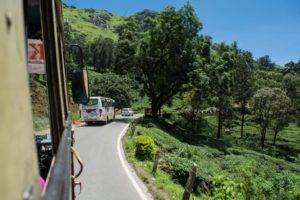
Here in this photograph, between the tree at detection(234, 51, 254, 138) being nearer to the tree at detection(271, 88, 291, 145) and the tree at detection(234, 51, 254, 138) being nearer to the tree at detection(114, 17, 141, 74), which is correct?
the tree at detection(271, 88, 291, 145)

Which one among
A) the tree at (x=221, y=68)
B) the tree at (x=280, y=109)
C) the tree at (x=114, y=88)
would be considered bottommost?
the tree at (x=280, y=109)

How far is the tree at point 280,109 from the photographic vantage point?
68250mm

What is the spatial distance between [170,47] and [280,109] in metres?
26.6

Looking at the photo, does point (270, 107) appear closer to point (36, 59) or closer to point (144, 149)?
point (144, 149)

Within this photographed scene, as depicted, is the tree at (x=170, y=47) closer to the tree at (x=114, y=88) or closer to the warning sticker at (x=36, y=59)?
the tree at (x=114, y=88)

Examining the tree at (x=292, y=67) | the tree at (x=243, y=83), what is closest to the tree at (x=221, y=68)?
the tree at (x=243, y=83)

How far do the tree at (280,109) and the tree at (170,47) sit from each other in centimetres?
2256

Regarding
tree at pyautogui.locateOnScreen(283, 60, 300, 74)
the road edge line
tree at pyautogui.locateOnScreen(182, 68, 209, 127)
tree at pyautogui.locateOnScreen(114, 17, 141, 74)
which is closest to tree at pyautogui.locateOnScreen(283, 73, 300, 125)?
tree at pyautogui.locateOnScreen(182, 68, 209, 127)

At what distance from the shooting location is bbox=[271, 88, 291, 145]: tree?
68250mm

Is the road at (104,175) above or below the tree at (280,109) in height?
above

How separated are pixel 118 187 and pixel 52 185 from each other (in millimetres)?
13500

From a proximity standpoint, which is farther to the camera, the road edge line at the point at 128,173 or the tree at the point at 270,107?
the tree at the point at 270,107

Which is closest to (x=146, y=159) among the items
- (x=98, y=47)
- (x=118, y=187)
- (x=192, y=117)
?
(x=118, y=187)

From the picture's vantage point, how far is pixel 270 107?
69.3 m
